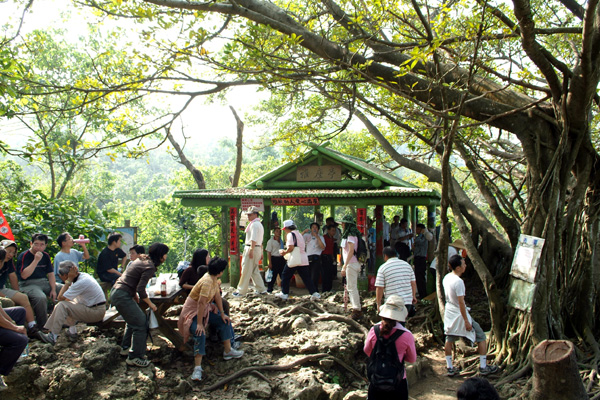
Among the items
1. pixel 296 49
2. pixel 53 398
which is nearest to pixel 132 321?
pixel 53 398

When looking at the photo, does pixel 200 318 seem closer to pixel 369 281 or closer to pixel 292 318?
pixel 292 318

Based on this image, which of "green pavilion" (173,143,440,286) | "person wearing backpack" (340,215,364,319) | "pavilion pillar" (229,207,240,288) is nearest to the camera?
"person wearing backpack" (340,215,364,319)

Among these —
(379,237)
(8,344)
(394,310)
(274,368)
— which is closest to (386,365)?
(394,310)

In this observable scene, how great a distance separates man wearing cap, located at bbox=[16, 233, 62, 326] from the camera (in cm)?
646

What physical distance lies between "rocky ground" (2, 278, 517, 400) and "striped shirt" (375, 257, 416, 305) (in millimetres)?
1028

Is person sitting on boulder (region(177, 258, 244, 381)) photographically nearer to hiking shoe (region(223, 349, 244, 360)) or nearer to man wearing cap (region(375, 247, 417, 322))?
hiking shoe (region(223, 349, 244, 360))

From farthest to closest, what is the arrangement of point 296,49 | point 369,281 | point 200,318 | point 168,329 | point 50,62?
point 50,62
point 369,281
point 296,49
point 168,329
point 200,318

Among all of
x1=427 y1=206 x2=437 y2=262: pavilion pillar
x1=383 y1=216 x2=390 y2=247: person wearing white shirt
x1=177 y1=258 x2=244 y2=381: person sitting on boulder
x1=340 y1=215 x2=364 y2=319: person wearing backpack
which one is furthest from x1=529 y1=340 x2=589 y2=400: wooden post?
x1=383 y1=216 x2=390 y2=247: person wearing white shirt

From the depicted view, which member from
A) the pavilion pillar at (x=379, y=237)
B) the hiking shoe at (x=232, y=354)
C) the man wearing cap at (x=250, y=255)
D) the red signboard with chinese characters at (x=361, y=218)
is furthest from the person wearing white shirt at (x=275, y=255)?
the hiking shoe at (x=232, y=354)

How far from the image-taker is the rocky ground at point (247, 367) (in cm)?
524

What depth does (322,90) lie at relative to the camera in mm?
7531

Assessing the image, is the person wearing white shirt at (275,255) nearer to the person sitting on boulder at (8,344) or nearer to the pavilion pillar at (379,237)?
the pavilion pillar at (379,237)

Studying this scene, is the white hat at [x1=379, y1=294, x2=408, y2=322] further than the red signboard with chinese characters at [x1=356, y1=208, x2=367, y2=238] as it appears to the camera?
No

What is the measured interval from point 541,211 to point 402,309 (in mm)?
3331
